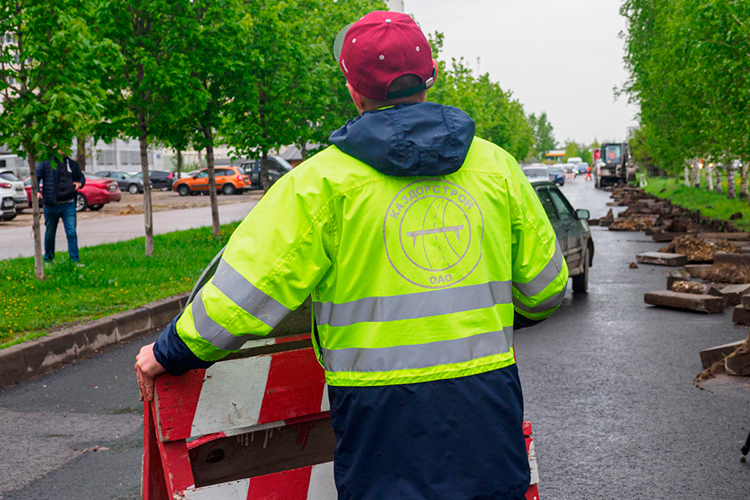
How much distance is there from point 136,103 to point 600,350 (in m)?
9.28

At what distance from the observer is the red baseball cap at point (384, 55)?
1862 millimetres

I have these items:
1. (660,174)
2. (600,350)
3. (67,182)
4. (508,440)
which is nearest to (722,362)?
(600,350)

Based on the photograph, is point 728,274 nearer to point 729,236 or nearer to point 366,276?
point 729,236

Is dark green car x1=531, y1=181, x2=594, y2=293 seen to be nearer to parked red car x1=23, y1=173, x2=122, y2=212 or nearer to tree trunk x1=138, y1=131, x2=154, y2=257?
tree trunk x1=138, y1=131, x2=154, y2=257

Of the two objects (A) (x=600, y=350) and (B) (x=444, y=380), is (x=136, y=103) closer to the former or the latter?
(A) (x=600, y=350)

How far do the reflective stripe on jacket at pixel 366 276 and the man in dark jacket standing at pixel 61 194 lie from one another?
10.6 m

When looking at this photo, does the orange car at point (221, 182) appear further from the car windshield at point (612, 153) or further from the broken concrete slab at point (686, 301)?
the broken concrete slab at point (686, 301)

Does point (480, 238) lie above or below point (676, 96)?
below

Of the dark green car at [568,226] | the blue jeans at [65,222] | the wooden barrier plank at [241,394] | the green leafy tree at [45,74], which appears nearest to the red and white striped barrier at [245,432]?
the wooden barrier plank at [241,394]

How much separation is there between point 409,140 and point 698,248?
13.1m

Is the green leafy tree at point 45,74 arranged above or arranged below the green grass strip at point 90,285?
above

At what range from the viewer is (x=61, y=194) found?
38.7 feet

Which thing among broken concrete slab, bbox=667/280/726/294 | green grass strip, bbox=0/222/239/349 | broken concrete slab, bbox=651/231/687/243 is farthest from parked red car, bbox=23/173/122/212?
broken concrete slab, bbox=667/280/726/294

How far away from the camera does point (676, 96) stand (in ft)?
83.1
